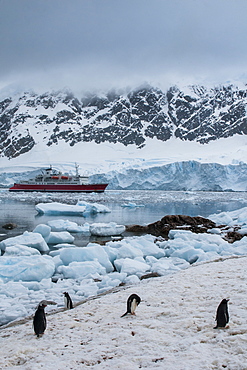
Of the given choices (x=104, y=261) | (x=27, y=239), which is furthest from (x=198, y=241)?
(x=27, y=239)

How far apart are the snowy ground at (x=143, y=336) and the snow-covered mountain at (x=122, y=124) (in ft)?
308

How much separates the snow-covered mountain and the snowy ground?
94.0m

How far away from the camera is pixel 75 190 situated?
5403cm

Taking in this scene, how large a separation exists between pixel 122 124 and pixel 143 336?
136 metres

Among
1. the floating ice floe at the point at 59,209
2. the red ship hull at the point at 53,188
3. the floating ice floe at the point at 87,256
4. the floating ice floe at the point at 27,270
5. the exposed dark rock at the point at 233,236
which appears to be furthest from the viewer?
the red ship hull at the point at 53,188

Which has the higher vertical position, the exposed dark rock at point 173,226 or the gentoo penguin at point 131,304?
the gentoo penguin at point 131,304

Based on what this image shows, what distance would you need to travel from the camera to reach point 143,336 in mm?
3252

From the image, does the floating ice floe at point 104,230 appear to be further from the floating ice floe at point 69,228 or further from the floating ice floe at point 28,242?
the floating ice floe at point 28,242

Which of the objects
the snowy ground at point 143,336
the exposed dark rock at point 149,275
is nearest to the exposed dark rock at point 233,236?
the exposed dark rock at point 149,275

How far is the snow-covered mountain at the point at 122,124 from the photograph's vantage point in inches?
4520

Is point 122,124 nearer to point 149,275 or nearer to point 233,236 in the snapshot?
point 233,236

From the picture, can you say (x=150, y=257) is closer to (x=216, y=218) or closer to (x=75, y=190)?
(x=216, y=218)

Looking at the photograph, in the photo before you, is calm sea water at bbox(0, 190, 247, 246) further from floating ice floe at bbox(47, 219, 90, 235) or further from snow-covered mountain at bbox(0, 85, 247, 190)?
snow-covered mountain at bbox(0, 85, 247, 190)

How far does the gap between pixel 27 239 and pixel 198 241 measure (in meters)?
5.27
